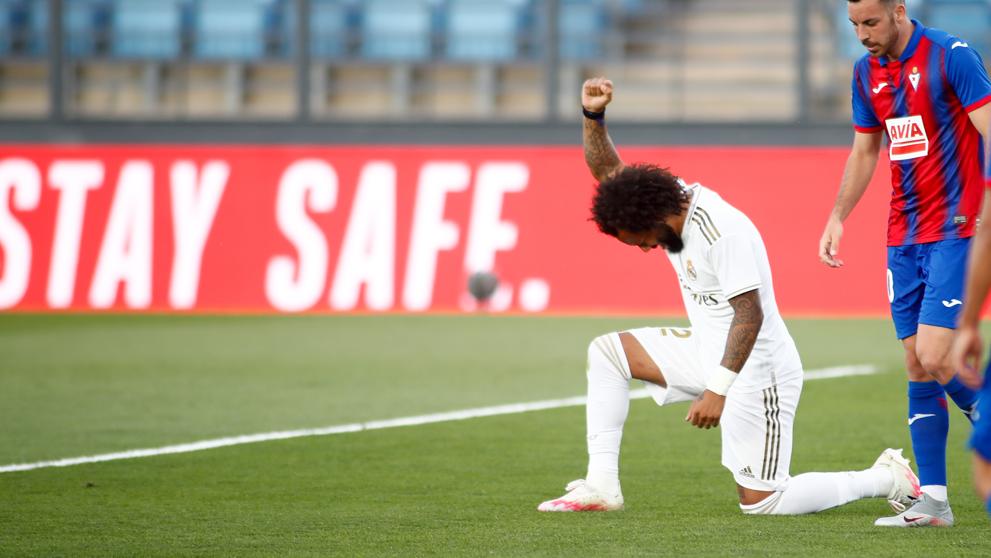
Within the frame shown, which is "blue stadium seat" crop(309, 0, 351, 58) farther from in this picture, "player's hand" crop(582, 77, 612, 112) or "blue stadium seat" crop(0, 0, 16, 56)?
"player's hand" crop(582, 77, 612, 112)

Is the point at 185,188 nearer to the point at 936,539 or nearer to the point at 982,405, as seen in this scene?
the point at 936,539

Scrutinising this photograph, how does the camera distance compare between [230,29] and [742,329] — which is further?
[230,29]

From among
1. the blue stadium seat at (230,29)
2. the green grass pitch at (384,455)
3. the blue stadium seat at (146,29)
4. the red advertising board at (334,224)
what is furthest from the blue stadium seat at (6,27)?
the green grass pitch at (384,455)

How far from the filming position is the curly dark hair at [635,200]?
5.16 meters

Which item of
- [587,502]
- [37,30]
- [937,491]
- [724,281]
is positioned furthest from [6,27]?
[937,491]

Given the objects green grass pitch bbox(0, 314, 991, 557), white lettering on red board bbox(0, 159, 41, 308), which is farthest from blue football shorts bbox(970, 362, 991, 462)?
white lettering on red board bbox(0, 159, 41, 308)

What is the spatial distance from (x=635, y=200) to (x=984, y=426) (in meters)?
2.02

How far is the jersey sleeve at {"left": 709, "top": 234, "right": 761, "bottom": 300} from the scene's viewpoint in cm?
524

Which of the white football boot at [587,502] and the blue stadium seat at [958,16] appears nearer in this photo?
the white football boot at [587,502]

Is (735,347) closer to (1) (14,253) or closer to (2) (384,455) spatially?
(2) (384,455)

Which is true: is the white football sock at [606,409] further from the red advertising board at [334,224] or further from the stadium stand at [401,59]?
the stadium stand at [401,59]

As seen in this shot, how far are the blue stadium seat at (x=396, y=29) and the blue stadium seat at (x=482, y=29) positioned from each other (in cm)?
32

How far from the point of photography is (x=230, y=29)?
19328 millimetres

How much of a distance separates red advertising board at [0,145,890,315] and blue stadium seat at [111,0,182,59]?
367 cm
